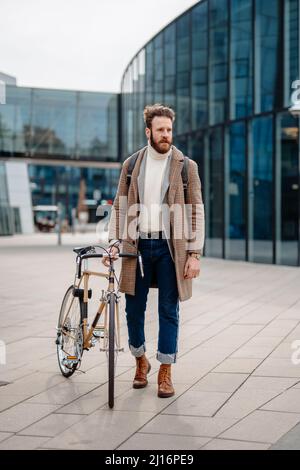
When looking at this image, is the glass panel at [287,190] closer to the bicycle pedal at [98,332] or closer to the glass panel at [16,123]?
the bicycle pedal at [98,332]

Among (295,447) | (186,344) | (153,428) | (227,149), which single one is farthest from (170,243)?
(227,149)

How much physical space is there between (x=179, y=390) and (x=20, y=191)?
144 ft

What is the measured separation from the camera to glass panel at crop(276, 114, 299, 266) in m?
17.6

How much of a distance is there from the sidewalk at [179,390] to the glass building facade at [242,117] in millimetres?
8522

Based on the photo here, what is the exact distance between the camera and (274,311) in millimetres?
9477

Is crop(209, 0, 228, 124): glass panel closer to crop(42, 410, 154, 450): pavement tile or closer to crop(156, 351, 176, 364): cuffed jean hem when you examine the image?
crop(156, 351, 176, 364): cuffed jean hem

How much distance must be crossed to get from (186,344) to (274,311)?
2623 millimetres

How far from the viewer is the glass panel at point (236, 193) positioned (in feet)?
64.7

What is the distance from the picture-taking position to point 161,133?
513cm

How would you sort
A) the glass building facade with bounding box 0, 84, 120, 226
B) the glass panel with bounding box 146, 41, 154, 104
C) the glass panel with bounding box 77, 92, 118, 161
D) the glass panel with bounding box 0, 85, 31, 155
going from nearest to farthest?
1. the glass panel with bounding box 146, 41, 154, 104
2. the glass panel with bounding box 0, 85, 31, 155
3. the glass building facade with bounding box 0, 84, 120, 226
4. the glass panel with bounding box 77, 92, 118, 161

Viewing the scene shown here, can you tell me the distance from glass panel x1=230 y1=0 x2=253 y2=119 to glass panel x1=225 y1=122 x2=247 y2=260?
0.54 metres

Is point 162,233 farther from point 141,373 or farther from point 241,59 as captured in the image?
point 241,59

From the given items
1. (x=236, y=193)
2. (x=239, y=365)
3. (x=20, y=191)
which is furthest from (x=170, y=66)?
(x=20, y=191)

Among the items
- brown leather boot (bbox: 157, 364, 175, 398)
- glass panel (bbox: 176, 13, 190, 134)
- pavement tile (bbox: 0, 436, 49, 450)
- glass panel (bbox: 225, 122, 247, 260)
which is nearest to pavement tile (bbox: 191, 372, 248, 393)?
brown leather boot (bbox: 157, 364, 175, 398)
